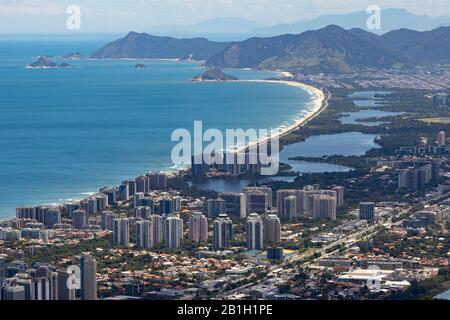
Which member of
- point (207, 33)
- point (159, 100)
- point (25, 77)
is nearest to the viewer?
point (159, 100)

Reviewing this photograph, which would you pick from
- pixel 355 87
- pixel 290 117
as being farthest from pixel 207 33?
pixel 290 117

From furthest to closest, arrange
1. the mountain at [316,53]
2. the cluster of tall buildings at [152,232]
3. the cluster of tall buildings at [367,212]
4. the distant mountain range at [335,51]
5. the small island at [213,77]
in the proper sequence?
the distant mountain range at [335,51]
the mountain at [316,53]
the small island at [213,77]
the cluster of tall buildings at [367,212]
the cluster of tall buildings at [152,232]

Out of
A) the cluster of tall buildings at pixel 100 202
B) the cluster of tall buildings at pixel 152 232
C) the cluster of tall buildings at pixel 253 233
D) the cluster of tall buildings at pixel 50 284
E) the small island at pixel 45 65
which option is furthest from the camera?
the small island at pixel 45 65

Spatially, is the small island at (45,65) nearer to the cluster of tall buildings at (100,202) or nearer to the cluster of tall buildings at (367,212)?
the cluster of tall buildings at (100,202)

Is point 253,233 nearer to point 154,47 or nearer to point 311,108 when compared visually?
point 311,108

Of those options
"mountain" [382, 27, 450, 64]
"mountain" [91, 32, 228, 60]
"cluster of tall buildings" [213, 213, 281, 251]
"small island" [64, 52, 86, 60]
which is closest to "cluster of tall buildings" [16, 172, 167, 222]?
"cluster of tall buildings" [213, 213, 281, 251]

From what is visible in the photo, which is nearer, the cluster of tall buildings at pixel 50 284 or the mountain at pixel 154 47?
the cluster of tall buildings at pixel 50 284

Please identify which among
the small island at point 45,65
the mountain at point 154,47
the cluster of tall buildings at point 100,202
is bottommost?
the cluster of tall buildings at point 100,202

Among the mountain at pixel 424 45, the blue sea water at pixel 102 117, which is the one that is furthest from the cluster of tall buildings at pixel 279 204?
the mountain at pixel 424 45
